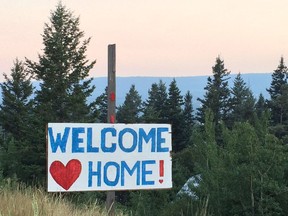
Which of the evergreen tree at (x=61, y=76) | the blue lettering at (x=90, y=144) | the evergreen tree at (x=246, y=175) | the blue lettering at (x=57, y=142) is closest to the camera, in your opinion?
the blue lettering at (x=57, y=142)

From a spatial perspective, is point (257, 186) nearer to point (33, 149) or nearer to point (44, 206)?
point (44, 206)

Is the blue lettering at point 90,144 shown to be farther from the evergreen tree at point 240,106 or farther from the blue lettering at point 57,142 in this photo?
the evergreen tree at point 240,106

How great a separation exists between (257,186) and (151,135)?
4.59 meters

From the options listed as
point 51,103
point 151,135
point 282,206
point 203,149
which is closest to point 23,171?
point 51,103

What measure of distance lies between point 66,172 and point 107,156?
19.4 inches

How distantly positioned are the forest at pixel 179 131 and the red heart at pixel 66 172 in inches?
30.3

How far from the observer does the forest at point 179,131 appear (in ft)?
32.0

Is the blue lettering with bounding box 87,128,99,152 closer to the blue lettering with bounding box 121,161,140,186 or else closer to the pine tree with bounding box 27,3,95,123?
the blue lettering with bounding box 121,161,140,186

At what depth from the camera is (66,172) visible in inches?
A: 204

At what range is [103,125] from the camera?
542 cm

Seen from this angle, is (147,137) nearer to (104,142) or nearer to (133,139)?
(133,139)

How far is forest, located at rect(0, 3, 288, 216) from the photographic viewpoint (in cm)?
976

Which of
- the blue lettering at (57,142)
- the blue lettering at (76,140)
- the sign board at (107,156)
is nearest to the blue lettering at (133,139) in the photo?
the sign board at (107,156)

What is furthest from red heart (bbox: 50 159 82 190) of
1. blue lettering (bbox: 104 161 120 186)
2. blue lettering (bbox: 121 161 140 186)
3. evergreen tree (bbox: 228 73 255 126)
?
evergreen tree (bbox: 228 73 255 126)
